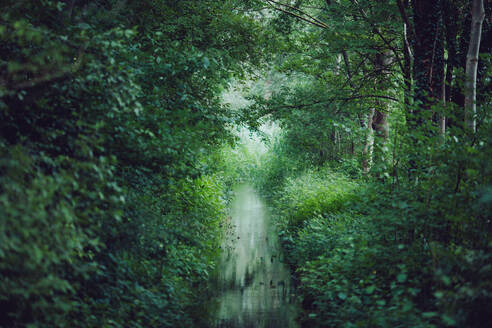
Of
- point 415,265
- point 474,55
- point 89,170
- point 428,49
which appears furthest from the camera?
point 428,49

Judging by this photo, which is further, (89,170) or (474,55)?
(474,55)

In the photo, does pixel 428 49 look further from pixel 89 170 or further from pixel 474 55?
pixel 89 170

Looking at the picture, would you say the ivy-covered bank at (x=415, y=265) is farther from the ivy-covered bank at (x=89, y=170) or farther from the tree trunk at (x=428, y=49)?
Result: the ivy-covered bank at (x=89, y=170)

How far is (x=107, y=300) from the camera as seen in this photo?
15.5 ft

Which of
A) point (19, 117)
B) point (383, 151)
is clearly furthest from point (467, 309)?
point (19, 117)

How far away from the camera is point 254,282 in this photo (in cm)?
897

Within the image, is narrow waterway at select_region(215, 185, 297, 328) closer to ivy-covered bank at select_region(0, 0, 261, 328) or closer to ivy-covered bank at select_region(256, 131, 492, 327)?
ivy-covered bank at select_region(256, 131, 492, 327)

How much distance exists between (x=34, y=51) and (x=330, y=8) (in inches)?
311

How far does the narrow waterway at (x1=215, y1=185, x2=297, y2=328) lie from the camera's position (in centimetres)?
690

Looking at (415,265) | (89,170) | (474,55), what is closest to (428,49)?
(474,55)

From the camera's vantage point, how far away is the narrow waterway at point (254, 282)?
22.6 feet

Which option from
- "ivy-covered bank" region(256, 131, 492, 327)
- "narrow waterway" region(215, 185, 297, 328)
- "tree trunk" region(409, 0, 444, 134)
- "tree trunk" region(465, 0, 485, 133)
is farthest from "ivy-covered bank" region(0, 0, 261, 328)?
"tree trunk" region(409, 0, 444, 134)

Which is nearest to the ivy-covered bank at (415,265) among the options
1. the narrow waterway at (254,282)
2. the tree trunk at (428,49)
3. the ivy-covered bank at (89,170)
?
the narrow waterway at (254,282)

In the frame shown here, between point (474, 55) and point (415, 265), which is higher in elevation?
point (474, 55)
